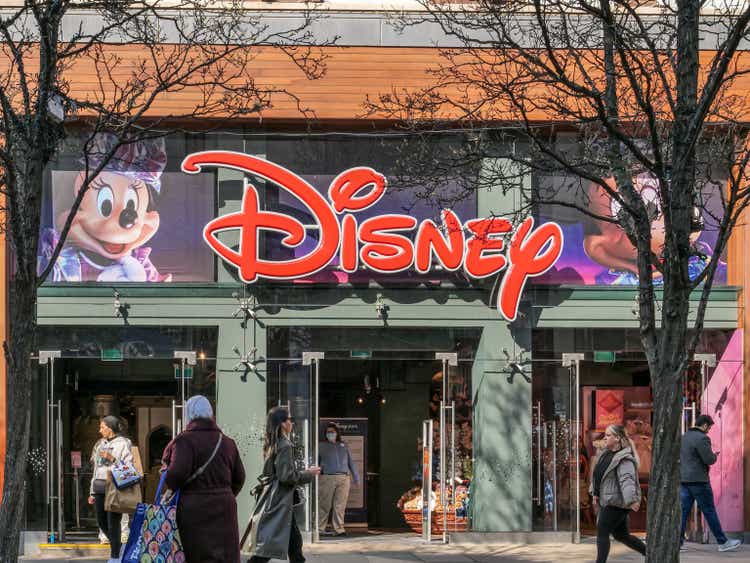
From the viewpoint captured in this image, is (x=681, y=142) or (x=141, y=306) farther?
(x=141, y=306)

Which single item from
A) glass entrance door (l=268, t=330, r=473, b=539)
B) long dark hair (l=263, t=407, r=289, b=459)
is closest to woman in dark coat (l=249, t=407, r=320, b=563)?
long dark hair (l=263, t=407, r=289, b=459)

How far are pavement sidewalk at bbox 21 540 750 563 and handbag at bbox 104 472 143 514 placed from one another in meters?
2.00

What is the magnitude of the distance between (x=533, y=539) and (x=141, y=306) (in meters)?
5.70

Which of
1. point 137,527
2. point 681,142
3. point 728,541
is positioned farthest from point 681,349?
point 728,541

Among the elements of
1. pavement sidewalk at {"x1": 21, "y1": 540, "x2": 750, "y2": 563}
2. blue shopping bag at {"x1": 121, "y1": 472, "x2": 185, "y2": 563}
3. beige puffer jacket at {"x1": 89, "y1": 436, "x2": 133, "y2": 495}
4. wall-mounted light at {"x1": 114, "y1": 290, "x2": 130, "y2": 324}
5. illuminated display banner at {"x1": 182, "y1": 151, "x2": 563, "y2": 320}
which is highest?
illuminated display banner at {"x1": 182, "y1": 151, "x2": 563, "y2": 320}

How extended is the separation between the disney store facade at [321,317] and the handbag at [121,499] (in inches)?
113

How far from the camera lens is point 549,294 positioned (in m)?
17.8

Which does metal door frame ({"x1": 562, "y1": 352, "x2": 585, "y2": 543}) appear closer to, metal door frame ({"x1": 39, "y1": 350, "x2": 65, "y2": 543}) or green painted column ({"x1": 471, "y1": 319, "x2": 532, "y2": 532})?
green painted column ({"x1": 471, "y1": 319, "x2": 532, "y2": 532})

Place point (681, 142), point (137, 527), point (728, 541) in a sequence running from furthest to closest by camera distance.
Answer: point (728, 541) → point (137, 527) → point (681, 142)

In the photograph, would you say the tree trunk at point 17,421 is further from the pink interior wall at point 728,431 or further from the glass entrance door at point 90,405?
the pink interior wall at point 728,431

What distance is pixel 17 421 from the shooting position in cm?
988

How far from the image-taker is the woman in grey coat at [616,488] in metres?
13.2

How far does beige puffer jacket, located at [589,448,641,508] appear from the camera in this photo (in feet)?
43.1

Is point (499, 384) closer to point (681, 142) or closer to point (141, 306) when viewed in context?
point (141, 306)
